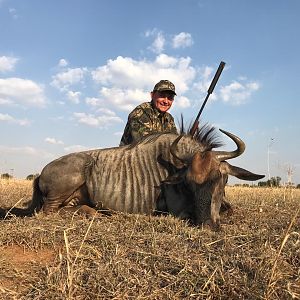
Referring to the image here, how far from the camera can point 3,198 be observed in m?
7.25

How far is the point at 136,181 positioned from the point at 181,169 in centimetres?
66

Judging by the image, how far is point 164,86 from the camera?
7195 mm

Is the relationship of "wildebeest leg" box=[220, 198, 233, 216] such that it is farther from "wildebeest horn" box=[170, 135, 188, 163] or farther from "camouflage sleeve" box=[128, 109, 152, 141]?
"camouflage sleeve" box=[128, 109, 152, 141]

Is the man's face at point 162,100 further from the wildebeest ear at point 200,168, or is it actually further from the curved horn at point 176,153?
the wildebeest ear at point 200,168

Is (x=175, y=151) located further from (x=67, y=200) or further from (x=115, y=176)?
(x=67, y=200)

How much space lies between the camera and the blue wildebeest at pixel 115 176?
17.7ft

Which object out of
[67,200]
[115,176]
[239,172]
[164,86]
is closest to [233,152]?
[239,172]

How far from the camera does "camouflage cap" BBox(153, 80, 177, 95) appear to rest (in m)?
7.16

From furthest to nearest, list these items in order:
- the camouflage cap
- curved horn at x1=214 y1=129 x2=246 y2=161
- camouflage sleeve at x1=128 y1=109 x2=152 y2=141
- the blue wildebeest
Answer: the camouflage cap → camouflage sleeve at x1=128 y1=109 x2=152 y2=141 → the blue wildebeest → curved horn at x1=214 y1=129 x2=246 y2=161

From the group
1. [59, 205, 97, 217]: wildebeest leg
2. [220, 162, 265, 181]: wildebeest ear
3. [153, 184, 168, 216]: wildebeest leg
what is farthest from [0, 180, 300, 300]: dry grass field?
[153, 184, 168, 216]: wildebeest leg

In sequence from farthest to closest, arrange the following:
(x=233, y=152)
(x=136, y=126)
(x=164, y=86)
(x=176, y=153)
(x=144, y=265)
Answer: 1. (x=164, y=86)
2. (x=136, y=126)
3. (x=176, y=153)
4. (x=233, y=152)
5. (x=144, y=265)

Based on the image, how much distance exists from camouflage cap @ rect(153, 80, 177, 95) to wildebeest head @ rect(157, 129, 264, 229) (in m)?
1.97

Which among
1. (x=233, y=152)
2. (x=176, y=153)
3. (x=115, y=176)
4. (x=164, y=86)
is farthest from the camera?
(x=164, y=86)

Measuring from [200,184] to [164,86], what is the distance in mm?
3005
